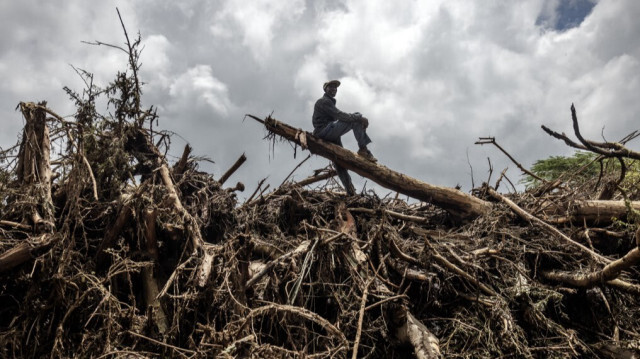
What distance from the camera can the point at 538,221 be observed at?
541cm

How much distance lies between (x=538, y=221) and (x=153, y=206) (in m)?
4.21

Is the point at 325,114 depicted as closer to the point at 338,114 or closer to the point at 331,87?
the point at 338,114

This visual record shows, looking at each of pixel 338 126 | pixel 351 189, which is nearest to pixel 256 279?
pixel 351 189

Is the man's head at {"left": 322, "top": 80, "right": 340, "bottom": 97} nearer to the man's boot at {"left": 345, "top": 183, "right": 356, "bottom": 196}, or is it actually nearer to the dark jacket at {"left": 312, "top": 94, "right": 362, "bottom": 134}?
the dark jacket at {"left": 312, "top": 94, "right": 362, "bottom": 134}

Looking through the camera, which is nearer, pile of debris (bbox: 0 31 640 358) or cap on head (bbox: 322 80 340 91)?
pile of debris (bbox: 0 31 640 358)

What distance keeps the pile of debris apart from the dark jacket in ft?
8.70

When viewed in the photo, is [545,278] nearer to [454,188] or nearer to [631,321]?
[631,321]

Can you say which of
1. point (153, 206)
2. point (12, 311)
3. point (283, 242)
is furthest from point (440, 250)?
point (12, 311)

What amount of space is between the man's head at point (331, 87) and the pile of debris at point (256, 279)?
3.27 meters

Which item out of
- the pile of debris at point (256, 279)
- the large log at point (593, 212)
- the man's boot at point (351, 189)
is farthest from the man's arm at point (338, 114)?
the large log at point (593, 212)

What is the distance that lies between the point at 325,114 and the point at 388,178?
168cm

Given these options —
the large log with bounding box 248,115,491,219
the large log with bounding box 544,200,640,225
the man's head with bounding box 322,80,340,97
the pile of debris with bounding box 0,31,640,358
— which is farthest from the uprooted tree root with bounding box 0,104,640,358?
the man's head with bounding box 322,80,340,97

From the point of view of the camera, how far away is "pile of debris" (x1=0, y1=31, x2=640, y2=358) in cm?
403

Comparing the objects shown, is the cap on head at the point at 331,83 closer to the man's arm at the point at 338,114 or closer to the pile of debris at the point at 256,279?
the man's arm at the point at 338,114
